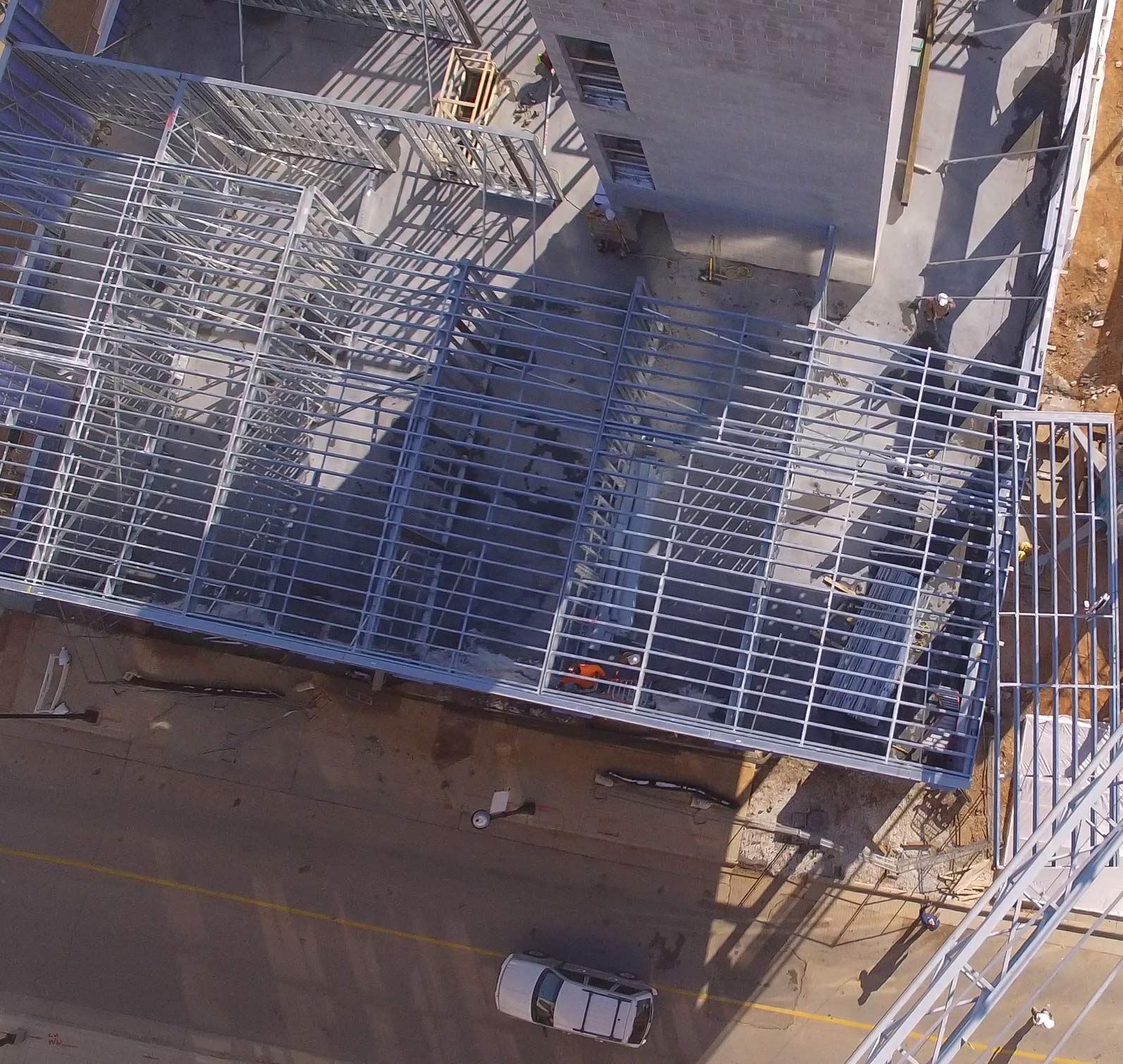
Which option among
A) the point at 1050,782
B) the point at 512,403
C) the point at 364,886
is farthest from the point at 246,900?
the point at 1050,782

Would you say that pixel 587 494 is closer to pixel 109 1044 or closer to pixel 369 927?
pixel 369 927

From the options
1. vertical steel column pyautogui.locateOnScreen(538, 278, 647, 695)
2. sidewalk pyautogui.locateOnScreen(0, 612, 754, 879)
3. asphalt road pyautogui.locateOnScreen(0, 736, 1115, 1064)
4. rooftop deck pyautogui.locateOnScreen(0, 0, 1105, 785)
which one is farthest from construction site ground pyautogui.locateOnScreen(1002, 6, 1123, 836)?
vertical steel column pyautogui.locateOnScreen(538, 278, 647, 695)

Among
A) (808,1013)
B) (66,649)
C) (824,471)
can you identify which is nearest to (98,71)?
(66,649)

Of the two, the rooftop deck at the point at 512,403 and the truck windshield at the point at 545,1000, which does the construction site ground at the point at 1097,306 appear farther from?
the truck windshield at the point at 545,1000

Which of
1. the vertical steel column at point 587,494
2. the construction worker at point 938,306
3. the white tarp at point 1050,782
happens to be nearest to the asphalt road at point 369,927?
the white tarp at point 1050,782

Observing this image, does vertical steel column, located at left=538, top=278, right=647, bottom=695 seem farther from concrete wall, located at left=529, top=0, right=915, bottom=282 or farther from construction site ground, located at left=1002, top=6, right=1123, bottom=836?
construction site ground, located at left=1002, top=6, right=1123, bottom=836

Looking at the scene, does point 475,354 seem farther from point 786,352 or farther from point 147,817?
point 147,817
